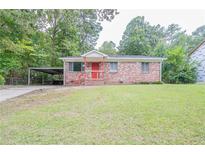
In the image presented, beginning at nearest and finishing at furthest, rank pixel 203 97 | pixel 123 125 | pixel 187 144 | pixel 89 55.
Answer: pixel 187 144 < pixel 123 125 < pixel 203 97 < pixel 89 55

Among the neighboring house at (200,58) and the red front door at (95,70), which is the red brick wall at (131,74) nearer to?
the red front door at (95,70)

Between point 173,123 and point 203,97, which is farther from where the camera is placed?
point 203,97

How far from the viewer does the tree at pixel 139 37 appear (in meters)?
10.3

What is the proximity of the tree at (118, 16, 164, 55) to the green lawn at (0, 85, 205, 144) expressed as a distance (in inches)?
167

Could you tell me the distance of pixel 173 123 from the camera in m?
4.69

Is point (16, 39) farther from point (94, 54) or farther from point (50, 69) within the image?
point (94, 54)

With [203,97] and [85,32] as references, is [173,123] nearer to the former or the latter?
[203,97]

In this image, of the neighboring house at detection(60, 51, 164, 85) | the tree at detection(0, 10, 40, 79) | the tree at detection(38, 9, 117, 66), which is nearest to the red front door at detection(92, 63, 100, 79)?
the neighboring house at detection(60, 51, 164, 85)

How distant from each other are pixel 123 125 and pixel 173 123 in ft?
2.59

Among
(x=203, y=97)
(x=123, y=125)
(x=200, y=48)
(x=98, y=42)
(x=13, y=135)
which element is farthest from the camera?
(x=200, y=48)

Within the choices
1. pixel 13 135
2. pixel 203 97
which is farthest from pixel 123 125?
pixel 203 97

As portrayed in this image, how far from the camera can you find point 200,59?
1363 cm

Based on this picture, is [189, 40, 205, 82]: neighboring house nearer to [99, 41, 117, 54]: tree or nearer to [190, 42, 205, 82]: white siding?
[190, 42, 205, 82]: white siding

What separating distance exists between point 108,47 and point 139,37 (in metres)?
1.37
